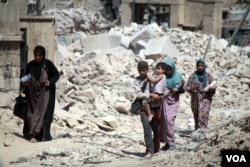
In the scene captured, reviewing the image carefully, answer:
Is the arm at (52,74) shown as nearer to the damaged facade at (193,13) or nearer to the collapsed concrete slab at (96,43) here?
the collapsed concrete slab at (96,43)

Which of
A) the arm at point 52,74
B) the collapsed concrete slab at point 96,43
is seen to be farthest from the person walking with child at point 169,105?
the collapsed concrete slab at point 96,43

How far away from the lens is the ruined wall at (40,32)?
32.5ft

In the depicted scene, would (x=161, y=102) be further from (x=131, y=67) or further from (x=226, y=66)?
(x=226, y=66)

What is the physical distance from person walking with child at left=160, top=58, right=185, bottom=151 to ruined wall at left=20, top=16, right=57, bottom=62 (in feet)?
11.0

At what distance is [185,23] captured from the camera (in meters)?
19.9

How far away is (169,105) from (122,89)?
16.7 ft

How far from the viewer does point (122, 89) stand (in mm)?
12500

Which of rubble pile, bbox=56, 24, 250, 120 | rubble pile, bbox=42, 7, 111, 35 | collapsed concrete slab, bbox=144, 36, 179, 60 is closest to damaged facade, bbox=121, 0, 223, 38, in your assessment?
rubble pile, bbox=42, 7, 111, 35

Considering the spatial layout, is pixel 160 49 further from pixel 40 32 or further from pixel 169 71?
pixel 169 71

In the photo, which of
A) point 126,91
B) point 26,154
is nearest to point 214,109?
point 126,91

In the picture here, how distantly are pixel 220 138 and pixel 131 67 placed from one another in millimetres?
7682

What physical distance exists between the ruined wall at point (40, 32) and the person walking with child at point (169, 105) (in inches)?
132

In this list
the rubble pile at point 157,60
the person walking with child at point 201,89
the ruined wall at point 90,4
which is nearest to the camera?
the person walking with child at point 201,89

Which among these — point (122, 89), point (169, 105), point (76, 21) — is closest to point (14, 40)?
point (169, 105)
